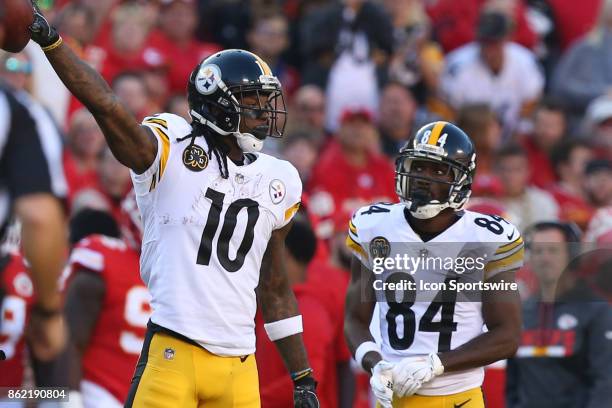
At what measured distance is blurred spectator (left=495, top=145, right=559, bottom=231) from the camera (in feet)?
32.8

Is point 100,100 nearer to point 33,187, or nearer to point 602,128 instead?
point 33,187

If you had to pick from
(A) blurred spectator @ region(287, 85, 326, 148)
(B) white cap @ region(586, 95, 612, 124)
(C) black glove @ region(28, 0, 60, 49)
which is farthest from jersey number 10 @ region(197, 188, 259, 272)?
(B) white cap @ region(586, 95, 612, 124)

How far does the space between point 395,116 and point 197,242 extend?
20.2 ft

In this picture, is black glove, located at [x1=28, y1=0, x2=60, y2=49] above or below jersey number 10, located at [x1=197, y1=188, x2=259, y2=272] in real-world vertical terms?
above

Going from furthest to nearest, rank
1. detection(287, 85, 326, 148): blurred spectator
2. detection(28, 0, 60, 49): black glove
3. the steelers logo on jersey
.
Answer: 1. detection(287, 85, 326, 148): blurred spectator
2. the steelers logo on jersey
3. detection(28, 0, 60, 49): black glove

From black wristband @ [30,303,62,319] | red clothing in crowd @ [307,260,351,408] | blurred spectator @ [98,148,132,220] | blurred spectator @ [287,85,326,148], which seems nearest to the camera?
black wristband @ [30,303,62,319]

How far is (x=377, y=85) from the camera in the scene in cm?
1132

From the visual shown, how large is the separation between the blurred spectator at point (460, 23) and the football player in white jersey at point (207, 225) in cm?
745

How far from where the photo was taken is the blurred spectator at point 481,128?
10.6m

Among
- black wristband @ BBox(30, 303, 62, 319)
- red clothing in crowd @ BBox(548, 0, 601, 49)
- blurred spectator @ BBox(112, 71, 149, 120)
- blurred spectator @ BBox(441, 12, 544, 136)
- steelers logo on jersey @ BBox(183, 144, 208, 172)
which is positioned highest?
red clothing in crowd @ BBox(548, 0, 601, 49)

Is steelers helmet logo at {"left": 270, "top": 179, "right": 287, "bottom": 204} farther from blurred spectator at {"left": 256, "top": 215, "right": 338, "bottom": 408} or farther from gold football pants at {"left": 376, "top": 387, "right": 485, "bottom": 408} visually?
gold football pants at {"left": 376, "top": 387, "right": 485, "bottom": 408}

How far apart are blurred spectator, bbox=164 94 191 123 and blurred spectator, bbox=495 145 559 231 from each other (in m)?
2.58

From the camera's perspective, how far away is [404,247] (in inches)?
221

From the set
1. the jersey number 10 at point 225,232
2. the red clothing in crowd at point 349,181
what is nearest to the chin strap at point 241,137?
the jersey number 10 at point 225,232
